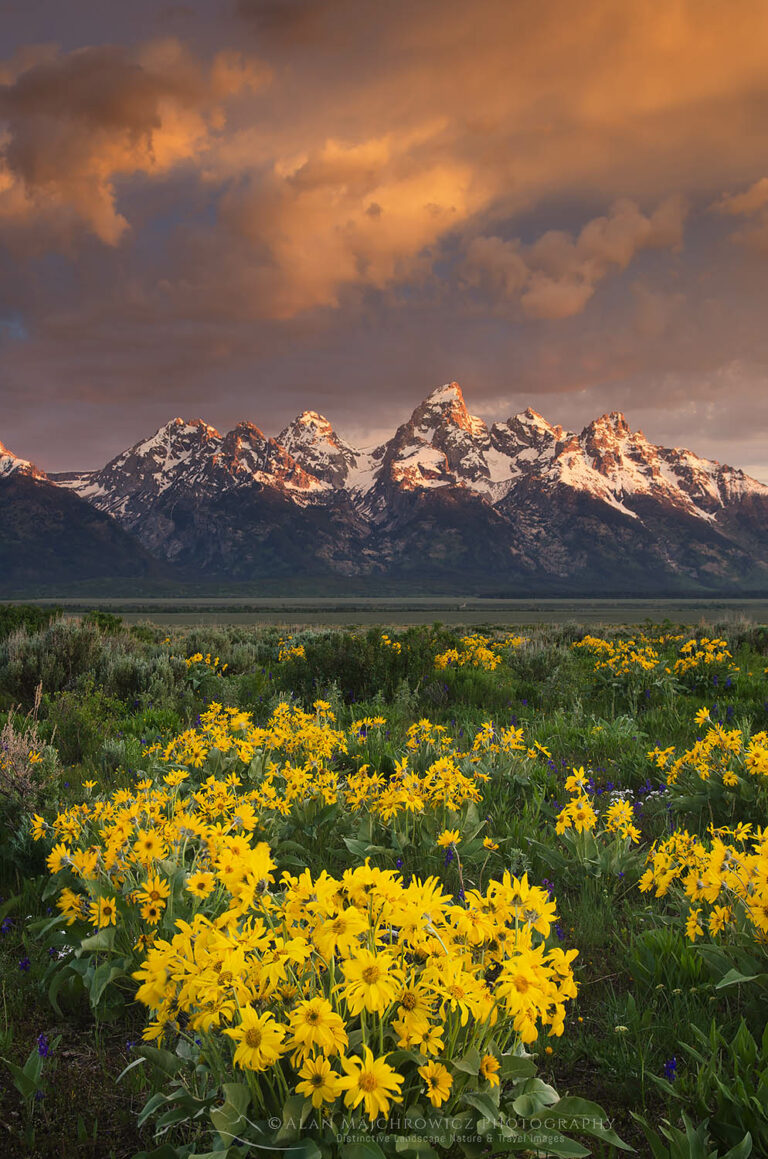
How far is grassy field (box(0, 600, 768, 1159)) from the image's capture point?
176 centimetres

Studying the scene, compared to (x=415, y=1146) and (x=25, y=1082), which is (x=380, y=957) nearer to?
(x=415, y=1146)

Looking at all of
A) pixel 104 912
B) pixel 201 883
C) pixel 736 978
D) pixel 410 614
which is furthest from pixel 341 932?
pixel 410 614

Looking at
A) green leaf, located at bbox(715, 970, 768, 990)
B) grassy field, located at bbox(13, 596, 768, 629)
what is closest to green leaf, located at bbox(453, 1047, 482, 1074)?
green leaf, located at bbox(715, 970, 768, 990)

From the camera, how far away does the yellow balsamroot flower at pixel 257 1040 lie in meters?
1.57

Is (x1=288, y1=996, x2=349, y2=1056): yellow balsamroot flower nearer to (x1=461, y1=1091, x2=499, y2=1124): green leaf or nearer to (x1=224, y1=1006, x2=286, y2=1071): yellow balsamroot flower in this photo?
(x1=224, y1=1006, x2=286, y2=1071): yellow balsamroot flower

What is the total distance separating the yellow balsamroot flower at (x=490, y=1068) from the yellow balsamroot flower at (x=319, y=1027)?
1.73 feet

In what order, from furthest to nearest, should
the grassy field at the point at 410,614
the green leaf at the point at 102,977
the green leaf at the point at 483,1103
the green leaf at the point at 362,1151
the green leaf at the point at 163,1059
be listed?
the grassy field at the point at 410,614 < the green leaf at the point at 102,977 < the green leaf at the point at 163,1059 < the green leaf at the point at 483,1103 < the green leaf at the point at 362,1151

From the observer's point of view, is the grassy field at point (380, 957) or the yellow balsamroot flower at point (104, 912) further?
the yellow balsamroot flower at point (104, 912)

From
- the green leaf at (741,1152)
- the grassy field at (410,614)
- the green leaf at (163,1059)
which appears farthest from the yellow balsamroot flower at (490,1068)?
the grassy field at (410,614)

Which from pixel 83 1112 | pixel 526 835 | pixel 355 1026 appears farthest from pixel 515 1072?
pixel 526 835

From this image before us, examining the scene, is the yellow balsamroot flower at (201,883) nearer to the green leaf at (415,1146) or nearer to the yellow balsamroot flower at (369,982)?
the yellow balsamroot flower at (369,982)

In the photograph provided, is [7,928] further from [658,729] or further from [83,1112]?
[658,729]

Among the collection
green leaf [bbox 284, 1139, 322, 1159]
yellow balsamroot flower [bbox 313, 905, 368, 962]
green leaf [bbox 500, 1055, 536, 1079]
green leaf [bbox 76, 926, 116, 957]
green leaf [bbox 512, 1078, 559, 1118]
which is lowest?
green leaf [bbox 76, 926, 116, 957]

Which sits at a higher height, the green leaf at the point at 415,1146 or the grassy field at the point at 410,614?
the green leaf at the point at 415,1146
